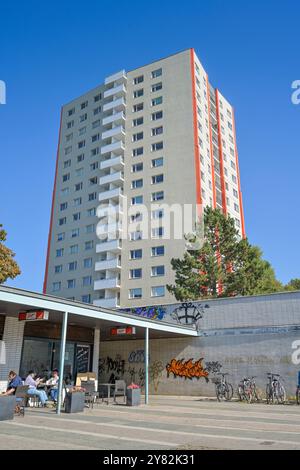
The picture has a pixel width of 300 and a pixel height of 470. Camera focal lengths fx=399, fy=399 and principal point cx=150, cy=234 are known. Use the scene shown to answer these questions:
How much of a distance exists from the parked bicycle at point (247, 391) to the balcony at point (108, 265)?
25405 millimetres

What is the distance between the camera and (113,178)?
4828 cm

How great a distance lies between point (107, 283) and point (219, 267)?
1502 cm

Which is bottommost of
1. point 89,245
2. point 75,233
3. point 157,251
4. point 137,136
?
point 157,251

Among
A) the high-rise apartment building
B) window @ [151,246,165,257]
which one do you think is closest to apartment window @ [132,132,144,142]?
the high-rise apartment building

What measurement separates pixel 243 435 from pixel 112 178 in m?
41.7

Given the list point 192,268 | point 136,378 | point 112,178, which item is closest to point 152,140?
→ point 112,178

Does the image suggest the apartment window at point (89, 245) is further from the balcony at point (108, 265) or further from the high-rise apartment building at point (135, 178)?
the balcony at point (108, 265)

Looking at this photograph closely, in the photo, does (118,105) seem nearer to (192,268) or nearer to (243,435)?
(192,268)

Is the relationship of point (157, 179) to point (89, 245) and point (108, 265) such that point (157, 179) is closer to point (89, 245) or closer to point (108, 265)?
point (108, 265)

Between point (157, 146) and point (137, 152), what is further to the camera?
point (137, 152)

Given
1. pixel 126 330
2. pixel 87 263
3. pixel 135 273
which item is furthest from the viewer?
pixel 87 263

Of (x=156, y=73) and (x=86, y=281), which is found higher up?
(x=156, y=73)

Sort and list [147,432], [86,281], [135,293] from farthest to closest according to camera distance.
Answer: [86,281] < [135,293] < [147,432]

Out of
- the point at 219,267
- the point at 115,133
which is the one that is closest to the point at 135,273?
the point at 219,267
